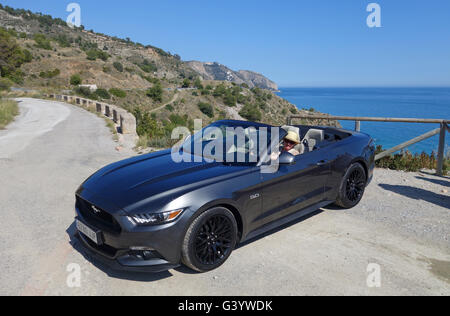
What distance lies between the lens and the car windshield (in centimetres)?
429

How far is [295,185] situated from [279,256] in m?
0.93

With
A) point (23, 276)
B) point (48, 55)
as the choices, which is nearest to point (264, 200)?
point (23, 276)

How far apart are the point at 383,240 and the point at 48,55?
8162 cm

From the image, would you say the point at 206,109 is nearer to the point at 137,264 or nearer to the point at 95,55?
the point at 95,55

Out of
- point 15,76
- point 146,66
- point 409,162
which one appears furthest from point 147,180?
point 146,66

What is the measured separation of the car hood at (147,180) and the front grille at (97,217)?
0.13 meters

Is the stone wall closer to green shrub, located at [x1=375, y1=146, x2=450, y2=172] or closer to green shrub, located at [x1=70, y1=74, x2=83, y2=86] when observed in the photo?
green shrub, located at [x1=375, y1=146, x2=450, y2=172]

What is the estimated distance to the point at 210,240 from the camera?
11.7ft

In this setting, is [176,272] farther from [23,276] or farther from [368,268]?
[368,268]

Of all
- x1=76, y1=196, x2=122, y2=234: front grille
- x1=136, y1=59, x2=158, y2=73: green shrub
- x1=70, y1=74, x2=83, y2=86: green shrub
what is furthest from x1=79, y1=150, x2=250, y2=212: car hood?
x1=136, y1=59, x2=158, y2=73: green shrub

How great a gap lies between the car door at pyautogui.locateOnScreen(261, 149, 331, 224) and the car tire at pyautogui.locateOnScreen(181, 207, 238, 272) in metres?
0.56

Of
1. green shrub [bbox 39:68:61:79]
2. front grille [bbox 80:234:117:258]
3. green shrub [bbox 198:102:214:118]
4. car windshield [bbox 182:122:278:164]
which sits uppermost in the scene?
→ green shrub [bbox 39:68:61:79]

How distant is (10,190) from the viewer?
6355 millimetres
